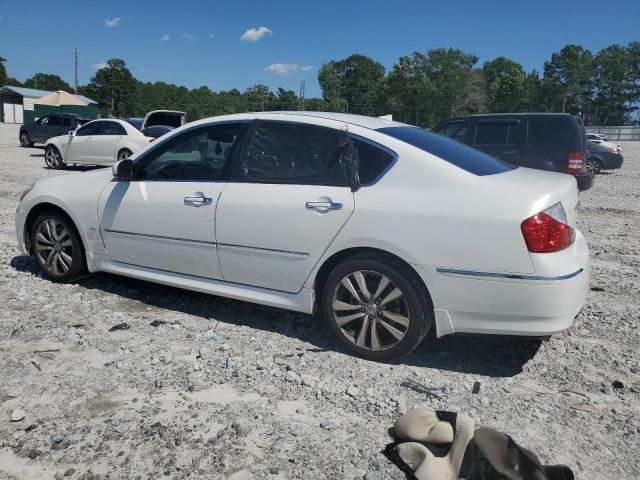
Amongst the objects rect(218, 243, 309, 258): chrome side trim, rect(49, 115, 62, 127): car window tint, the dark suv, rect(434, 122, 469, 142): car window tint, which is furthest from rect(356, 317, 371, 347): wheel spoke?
rect(49, 115, 62, 127): car window tint

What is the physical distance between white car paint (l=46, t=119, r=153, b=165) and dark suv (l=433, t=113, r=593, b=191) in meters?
9.46

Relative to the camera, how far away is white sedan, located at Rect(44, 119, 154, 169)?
50.3 feet

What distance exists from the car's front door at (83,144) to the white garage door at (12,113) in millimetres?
55297

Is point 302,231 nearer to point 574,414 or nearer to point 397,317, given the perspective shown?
point 397,317

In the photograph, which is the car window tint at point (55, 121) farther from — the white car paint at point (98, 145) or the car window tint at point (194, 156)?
the car window tint at point (194, 156)

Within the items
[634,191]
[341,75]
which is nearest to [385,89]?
[341,75]

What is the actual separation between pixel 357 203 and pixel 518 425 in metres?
1.63

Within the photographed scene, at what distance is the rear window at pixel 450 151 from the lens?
367 centimetres

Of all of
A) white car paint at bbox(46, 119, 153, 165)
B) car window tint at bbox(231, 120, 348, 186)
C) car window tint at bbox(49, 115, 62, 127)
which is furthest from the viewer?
car window tint at bbox(49, 115, 62, 127)

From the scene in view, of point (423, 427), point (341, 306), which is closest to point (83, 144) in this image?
→ point (341, 306)

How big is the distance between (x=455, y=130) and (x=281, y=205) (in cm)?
784

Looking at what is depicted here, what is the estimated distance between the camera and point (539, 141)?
970 cm

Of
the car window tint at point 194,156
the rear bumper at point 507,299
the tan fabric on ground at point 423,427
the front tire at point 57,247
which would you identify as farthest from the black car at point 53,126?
the tan fabric on ground at point 423,427

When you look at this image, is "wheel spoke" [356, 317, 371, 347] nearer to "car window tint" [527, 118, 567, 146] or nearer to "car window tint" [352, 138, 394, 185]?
"car window tint" [352, 138, 394, 185]
